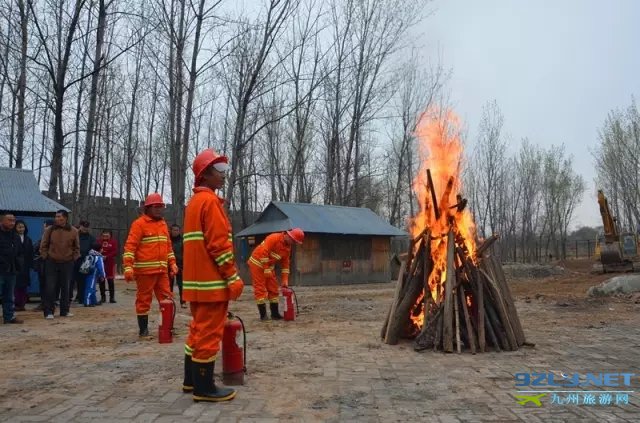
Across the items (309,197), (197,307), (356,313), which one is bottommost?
(356,313)

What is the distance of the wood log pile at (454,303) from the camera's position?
7030mm

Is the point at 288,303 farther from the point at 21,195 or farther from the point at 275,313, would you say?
the point at 21,195

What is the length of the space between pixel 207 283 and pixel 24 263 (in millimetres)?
7681

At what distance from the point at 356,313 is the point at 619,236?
66.9 feet

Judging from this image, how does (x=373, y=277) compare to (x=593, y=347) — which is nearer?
(x=593, y=347)

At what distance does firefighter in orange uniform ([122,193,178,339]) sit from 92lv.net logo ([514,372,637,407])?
520cm

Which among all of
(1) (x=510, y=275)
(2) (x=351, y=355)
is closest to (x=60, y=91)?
(2) (x=351, y=355)

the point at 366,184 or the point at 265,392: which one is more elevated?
the point at 366,184

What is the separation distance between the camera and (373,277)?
26141 millimetres

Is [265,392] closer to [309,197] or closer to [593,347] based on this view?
[593,347]

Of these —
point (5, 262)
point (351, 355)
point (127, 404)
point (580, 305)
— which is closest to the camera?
point (127, 404)

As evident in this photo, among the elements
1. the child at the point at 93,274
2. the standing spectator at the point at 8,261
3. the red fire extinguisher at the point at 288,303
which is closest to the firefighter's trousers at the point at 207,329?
the red fire extinguisher at the point at 288,303

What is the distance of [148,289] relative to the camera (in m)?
7.86

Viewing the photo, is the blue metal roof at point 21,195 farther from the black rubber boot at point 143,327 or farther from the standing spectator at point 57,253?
the black rubber boot at point 143,327
